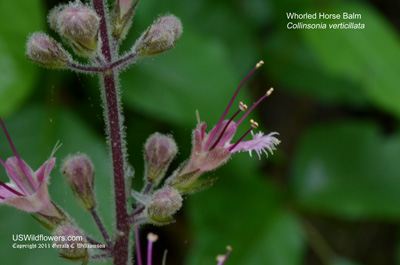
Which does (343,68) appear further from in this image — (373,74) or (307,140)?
(307,140)

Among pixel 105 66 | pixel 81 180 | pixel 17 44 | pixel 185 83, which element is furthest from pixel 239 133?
pixel 105 66

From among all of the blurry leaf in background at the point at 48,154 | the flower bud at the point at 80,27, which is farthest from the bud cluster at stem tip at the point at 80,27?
the blurry leaf in background at the point at 48,154

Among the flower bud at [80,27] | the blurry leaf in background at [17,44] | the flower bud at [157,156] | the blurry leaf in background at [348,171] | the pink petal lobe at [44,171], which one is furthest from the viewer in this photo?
the blurry leaf in background at [348,171]

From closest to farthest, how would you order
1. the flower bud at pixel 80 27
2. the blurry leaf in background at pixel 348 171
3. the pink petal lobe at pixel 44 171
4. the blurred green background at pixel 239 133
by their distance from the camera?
the flower bud at pixel 80 27 → the pink petal lobe at pixel 44 171 → the blurred green background at pixel 239 133 → the blurry leaf in background at pixel 348 171

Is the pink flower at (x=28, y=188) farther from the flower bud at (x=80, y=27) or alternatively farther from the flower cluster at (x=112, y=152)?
the flower bud at (x=80, y=27)

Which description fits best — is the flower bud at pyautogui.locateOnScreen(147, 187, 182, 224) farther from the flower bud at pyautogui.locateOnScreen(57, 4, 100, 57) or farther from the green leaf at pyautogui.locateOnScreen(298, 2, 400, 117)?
the green leaf at pyautogui.locateOnScreen(298, 2, 400, 117)

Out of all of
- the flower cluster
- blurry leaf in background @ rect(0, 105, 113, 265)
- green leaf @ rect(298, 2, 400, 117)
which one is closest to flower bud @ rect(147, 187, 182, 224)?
the flower cluster

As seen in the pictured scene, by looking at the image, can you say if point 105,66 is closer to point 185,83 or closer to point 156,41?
point 156,41
